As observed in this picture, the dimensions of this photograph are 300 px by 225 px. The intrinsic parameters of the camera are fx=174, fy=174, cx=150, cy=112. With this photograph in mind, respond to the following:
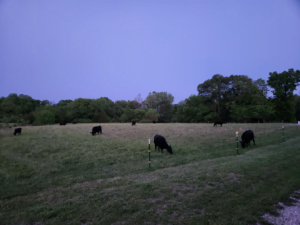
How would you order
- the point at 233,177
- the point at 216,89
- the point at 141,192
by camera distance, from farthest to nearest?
the point at 216,89 → the point at 233,177 → the point at 141,192

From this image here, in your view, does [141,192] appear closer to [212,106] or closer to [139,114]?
[212,106]

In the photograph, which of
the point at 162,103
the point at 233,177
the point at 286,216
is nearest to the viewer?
the point at 286,216

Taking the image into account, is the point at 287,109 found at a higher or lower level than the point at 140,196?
higher

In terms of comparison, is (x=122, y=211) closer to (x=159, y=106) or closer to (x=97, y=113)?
(x=97, y=113)

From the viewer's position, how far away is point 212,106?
65375 mm

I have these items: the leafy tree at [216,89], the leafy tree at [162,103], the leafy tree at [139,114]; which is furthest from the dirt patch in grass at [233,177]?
the leafy tree at [162,103]

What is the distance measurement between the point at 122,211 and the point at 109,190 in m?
1.99

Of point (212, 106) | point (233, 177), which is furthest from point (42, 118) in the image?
point (233, 177)

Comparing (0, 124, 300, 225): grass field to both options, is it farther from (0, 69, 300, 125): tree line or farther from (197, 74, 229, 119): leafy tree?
(197, 74, 229, 119): leafy tree

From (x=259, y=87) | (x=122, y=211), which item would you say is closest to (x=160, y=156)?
(x=122, y=211)

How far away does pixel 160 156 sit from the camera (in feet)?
46.4

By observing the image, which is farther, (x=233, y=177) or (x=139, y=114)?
(x=139, y=114)

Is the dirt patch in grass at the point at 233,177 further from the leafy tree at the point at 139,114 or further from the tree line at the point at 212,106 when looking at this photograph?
the leafy tree at the point at 139,114

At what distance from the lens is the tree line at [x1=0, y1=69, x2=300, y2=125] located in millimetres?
51250
